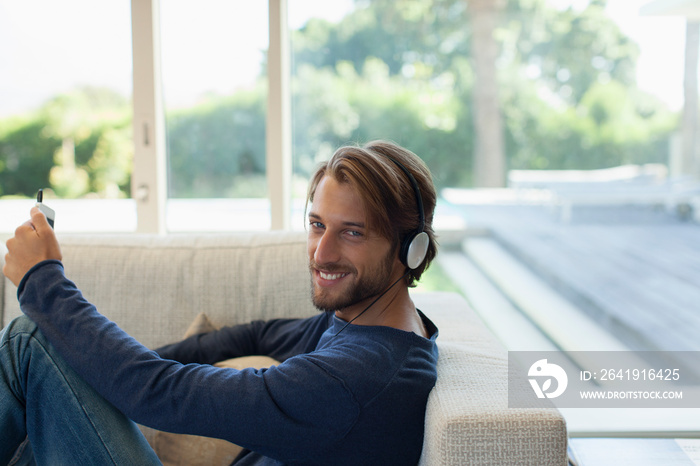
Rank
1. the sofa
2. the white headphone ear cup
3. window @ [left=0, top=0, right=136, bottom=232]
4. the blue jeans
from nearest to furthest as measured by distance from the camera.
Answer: the blue jeans → the white headphone ear cup → the sofa → window @ [left=0, top=0, right=136, bottom=232]

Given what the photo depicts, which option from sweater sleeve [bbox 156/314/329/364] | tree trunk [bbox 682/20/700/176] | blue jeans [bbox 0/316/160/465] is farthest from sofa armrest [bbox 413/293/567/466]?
tree trunk [bbox 682/20/700/176]

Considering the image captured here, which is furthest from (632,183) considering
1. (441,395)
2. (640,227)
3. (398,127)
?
(441,395)

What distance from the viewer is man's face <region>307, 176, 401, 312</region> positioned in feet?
3.85

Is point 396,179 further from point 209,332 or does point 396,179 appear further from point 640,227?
point 640,227

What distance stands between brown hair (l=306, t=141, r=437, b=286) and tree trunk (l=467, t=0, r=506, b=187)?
159cm

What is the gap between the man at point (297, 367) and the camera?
3.22ft

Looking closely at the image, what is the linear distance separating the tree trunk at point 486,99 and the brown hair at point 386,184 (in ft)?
5.22

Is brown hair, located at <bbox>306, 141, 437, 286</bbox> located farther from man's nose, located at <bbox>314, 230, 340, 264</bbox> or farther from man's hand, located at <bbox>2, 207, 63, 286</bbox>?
man's hand, located at <bbox>2, 207, 63, 286</bbox>

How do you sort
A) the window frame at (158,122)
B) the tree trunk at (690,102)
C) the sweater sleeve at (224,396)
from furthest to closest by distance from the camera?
1. the window frame at (158,122)
2. the tree trunk at (690,102)
3. the sweater sleeve at (224,396)

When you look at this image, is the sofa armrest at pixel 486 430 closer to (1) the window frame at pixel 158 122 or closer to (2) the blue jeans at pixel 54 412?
(2) the blue jeans at pixel 54 412

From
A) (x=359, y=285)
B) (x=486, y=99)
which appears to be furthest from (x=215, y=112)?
(x=359, y=285)

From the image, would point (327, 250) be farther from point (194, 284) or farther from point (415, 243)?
point (194, 284)

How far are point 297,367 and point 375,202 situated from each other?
365 millimetres

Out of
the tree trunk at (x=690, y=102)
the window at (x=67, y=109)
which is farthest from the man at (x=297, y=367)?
the window at (x=67, y=109)
